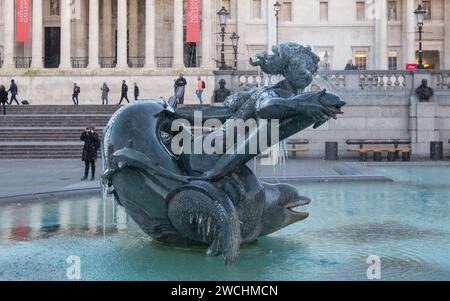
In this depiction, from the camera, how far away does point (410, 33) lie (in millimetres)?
59000

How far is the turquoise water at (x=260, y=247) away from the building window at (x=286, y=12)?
47641mm

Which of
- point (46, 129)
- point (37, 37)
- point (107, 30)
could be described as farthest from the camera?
point (107, 30)

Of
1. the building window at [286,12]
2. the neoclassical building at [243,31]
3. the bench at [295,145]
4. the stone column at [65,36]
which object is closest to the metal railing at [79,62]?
the neoclassical building at [243,31]

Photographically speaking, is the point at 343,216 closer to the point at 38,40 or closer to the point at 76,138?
the point at 76,138

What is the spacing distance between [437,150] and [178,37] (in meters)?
29.9

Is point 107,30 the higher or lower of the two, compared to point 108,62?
higher

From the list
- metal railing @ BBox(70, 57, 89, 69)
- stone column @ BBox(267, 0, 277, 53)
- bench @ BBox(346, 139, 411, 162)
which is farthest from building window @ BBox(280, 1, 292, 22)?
bench @ BBox(346, 139, 411, 162)

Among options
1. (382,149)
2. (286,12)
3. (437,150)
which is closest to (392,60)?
(286,12)

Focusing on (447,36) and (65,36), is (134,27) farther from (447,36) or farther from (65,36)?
(447,36)

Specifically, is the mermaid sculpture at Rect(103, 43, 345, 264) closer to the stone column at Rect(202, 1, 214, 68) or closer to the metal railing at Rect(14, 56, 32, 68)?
the stone column at Rect(202, 1, 214, 68)

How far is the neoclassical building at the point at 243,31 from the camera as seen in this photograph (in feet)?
183

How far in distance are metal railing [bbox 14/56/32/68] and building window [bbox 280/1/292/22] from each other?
67.7 feet
